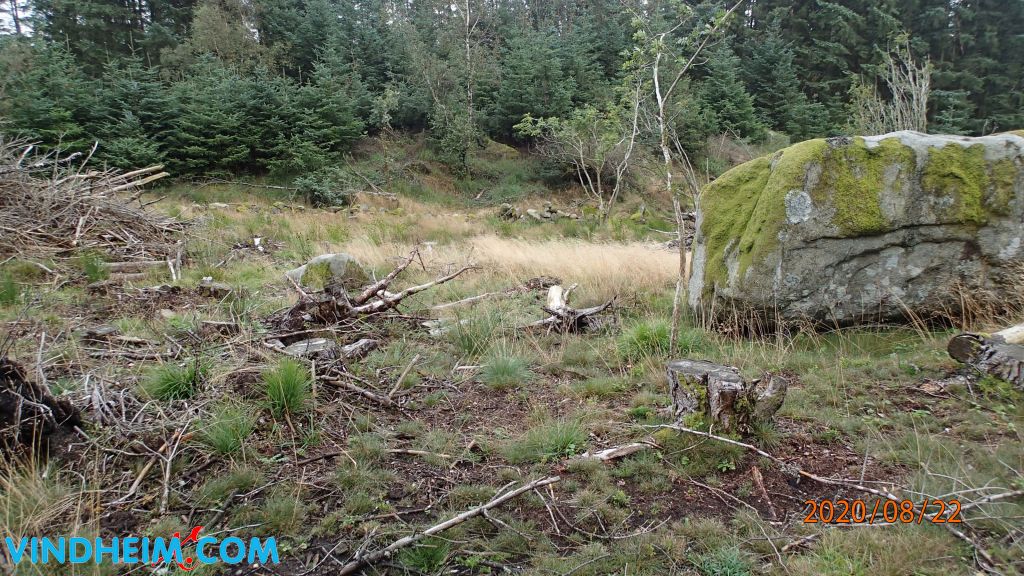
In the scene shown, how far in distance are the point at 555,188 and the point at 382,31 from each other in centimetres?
1317

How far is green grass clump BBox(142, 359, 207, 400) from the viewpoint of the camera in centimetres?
316

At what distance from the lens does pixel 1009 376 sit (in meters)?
3.36

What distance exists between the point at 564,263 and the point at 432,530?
19.9ft

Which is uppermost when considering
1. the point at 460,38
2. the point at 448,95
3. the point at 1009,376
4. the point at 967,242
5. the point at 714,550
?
the point at 460,38

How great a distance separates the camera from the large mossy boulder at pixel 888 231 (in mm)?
4668

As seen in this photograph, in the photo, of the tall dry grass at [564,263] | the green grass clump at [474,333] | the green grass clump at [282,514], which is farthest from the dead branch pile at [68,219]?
the green grass clump at [282,514]

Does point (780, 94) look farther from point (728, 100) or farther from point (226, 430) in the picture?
point (226, 430)

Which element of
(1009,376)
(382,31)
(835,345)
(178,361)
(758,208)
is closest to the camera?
(1009,376)

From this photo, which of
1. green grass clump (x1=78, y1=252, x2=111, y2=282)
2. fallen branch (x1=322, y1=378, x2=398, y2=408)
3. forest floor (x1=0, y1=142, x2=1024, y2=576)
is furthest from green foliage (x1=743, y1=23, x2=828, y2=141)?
fallen branch (x1=322, y1=378, x2=398, y2=408)

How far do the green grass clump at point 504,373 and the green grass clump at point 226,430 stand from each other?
179 cm

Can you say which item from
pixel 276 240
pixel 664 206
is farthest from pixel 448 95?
pixel 276 240

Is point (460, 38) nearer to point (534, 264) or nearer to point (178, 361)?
point (534, 264)

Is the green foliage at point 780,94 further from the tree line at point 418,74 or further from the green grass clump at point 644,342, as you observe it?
the green grass clump at point 644,342

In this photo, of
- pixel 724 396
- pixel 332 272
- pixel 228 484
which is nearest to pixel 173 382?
pixel 228 484
